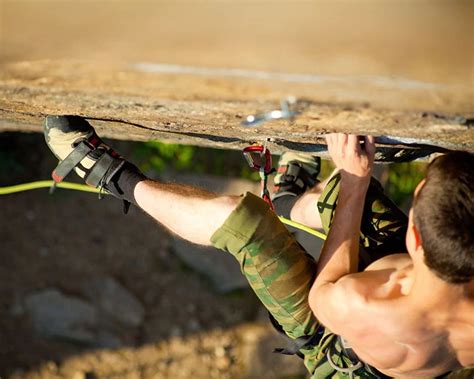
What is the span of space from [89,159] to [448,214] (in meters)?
1.40

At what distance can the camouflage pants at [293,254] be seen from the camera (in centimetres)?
188

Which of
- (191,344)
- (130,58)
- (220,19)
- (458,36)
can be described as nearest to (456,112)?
(458,36)

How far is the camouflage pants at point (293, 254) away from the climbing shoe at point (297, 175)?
1.28ft

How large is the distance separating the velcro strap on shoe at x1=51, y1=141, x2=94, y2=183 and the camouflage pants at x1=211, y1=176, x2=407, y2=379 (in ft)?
2.32

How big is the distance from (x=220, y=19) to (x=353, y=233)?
938 millimetres

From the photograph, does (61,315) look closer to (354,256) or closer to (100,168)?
(100,168)

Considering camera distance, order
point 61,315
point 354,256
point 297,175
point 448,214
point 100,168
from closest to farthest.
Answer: point 448,214 → point 354,256 → point 100,168 → point 297,175 → point 61,315

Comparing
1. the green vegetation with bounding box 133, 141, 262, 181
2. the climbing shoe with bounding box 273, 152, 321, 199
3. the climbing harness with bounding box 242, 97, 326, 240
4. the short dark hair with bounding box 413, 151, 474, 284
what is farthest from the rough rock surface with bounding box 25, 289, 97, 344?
the short dark hair with bounding box 413, 151, 474, 284

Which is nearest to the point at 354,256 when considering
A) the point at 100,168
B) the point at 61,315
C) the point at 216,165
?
the point at 100,168

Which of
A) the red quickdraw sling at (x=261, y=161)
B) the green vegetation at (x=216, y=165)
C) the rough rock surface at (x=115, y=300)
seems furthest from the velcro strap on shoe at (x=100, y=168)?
the rough rock surface at (x=115, y=300)

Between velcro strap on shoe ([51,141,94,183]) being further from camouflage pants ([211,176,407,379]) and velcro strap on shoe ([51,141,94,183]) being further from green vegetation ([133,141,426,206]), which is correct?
green vegetation ([133,141,426,206])

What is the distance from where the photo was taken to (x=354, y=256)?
1.95 meters

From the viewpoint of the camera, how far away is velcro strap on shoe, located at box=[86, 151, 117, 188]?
226 cm

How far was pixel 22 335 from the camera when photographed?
4.10 meters
